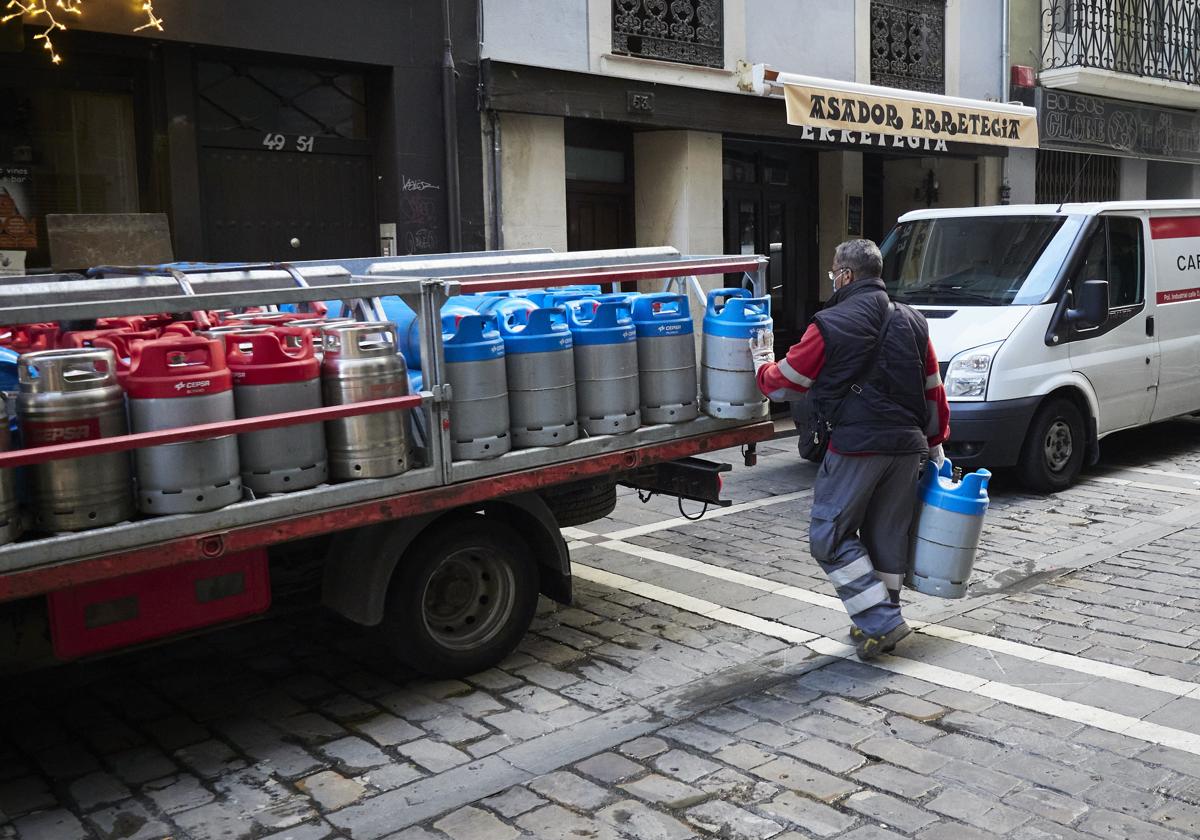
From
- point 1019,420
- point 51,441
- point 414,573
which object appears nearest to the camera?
point 51,441

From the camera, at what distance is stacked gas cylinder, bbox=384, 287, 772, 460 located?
195 inches

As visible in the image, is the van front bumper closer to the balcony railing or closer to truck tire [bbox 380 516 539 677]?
truck tire [bbox 380 516 539 677]

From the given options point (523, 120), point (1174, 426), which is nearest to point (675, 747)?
point (523, 120)

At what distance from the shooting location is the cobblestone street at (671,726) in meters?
4.02

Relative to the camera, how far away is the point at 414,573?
5.01 meters

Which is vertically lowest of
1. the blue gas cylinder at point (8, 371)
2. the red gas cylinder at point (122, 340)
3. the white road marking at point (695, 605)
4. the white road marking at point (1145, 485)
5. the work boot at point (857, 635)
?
the white road marking at point (695, 605)

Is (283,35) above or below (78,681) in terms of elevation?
above

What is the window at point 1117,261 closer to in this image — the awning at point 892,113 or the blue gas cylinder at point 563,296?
the awning at point 892,113

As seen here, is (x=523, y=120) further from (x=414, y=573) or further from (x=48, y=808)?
(x=48, y=808)

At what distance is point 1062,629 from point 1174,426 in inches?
285

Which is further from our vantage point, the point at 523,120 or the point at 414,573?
the point at 523,120

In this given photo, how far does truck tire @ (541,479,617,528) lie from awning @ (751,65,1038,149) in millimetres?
8057

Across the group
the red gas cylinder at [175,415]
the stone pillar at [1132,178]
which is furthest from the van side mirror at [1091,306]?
the stone pillar at [1132,178]

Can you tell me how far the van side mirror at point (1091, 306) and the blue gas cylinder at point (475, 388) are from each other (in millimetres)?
5474
